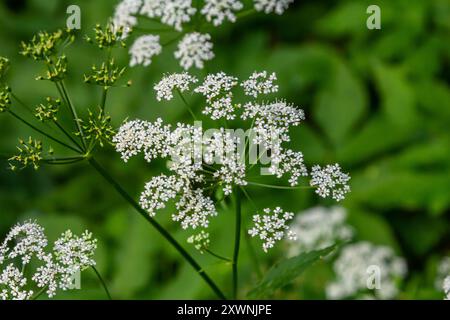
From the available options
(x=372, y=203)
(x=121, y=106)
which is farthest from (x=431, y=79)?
(x=121, y=106)

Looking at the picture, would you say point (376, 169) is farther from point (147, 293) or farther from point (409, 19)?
point (147, 293)

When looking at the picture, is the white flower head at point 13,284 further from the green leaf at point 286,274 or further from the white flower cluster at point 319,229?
the white flower cluster at point 319,229

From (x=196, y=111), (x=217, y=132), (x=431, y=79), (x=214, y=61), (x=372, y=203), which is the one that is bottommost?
(x=217, y=132)

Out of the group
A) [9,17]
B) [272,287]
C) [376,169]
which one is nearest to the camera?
[272,287]

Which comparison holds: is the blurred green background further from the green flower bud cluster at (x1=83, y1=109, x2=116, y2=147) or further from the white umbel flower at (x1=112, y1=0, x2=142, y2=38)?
the green flower bud cluster at (x1=83, y1=109, x2=116, y2=147)

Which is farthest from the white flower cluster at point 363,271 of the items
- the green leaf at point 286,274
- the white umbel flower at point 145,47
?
the white umbel flower at point 145,47

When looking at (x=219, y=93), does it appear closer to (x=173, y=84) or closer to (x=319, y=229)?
(x=173, y=84)
